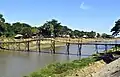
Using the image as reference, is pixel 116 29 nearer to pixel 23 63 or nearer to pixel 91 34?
pixel 23 63

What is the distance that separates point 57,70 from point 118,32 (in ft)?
174

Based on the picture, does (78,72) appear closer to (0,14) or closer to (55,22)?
(0,14)

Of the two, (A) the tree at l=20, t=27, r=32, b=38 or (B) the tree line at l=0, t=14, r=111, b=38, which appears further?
(A) the tree at l=20, t=27, r=32, b=38

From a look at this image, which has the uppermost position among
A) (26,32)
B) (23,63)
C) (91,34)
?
(91,34)

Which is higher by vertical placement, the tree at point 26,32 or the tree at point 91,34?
the tree at point 91,34

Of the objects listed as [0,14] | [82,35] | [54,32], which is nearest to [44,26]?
[54,32]

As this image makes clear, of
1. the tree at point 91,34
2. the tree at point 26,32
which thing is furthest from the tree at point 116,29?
the tree at point 91,34

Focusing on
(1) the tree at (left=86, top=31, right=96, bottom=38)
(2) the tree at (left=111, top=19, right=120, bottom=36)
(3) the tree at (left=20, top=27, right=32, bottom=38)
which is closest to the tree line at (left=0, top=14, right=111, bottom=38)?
(3) the tree at (left=20, top=27, right=32, bottom=38)

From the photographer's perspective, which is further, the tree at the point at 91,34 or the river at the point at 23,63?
the tree at the point at 91,34

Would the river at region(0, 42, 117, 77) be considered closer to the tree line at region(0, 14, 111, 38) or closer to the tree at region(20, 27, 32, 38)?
the tree line at region(0, 14, 111, 38)

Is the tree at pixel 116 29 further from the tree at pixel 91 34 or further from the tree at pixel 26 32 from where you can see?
the tree at pixel 91 34

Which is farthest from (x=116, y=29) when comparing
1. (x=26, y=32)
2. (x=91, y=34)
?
(x=91, y=34)

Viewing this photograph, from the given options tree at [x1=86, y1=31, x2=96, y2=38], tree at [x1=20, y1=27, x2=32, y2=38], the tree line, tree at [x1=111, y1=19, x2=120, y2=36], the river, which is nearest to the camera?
the river

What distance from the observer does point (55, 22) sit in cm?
13150
